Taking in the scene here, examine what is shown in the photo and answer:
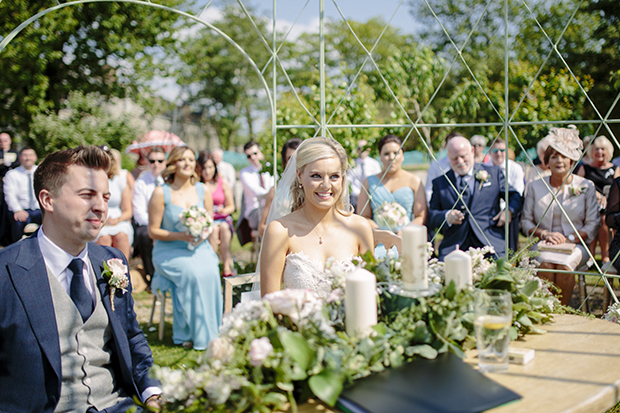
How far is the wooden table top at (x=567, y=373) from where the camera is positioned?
1524mm

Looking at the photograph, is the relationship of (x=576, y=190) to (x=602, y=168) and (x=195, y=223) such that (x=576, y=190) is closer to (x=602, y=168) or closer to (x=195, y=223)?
(x=602, y=168)

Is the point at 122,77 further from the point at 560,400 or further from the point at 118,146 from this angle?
the point at 560,400

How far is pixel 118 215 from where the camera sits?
6.66 meters

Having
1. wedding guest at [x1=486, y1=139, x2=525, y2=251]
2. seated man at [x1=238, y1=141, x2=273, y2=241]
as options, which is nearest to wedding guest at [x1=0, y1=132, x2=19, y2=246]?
seated man at [x1=238, y1=141, x2=273, y2=241]

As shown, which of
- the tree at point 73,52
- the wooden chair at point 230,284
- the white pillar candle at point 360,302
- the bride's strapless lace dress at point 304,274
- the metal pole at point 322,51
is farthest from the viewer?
the tree at point 73,52

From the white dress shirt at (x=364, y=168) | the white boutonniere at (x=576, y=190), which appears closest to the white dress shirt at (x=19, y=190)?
the white dress shirt at (x=364, y=168)

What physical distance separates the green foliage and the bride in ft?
44.5

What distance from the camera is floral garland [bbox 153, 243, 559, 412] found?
1.42 m

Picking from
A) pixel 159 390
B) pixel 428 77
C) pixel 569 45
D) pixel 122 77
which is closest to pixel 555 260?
pixel 159 390

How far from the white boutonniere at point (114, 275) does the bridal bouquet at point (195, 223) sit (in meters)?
2.68

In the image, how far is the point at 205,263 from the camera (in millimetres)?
5164

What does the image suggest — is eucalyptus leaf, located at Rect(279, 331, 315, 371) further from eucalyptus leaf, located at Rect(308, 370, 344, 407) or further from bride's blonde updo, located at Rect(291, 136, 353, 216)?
bride's blonde updo, located at Rect(291, 136, 353, 216)

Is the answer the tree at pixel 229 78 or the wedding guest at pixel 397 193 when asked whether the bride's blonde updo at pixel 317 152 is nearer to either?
the wedding guest at pixel 397 193

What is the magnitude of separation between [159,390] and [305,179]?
1.31 metres
